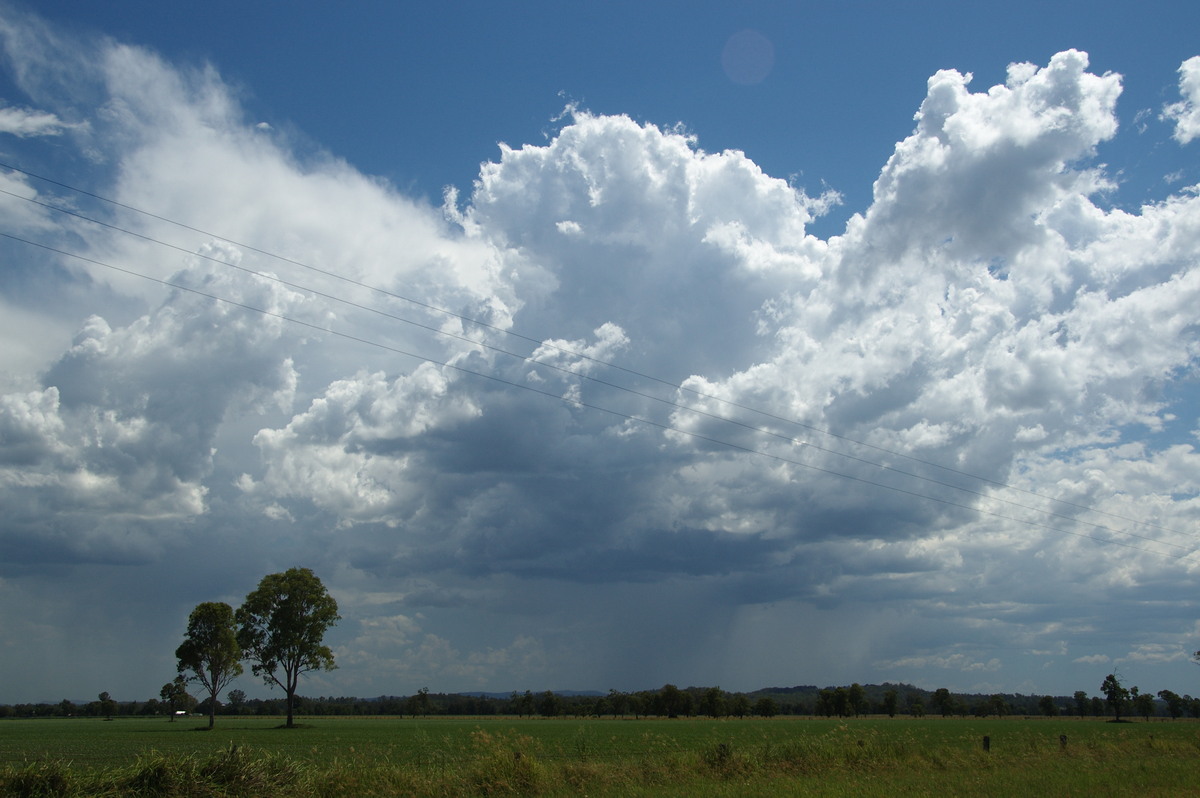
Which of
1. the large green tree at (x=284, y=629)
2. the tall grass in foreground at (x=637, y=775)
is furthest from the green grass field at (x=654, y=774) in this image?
the large green tree at (x=284, y=629)

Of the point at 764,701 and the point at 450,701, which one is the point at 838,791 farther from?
the point at 450,701

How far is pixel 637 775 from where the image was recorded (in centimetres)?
1753

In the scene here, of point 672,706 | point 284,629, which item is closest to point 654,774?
point 284,629

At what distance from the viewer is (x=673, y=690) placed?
132625 mm

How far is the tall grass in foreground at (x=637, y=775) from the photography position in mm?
13734

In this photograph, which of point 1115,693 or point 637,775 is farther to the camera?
point 1115,693

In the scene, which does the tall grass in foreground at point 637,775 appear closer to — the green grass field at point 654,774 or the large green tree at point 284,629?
the green grass field at point 654,774

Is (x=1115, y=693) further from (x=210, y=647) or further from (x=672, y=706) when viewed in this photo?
(x=210, y=647)

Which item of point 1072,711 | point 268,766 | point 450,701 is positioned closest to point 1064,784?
point 268,766

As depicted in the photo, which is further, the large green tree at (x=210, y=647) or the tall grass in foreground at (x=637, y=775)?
the large green tree at (x=210, y=647)

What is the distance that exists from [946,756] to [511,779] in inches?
560

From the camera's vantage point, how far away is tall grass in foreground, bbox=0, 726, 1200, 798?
13.7m

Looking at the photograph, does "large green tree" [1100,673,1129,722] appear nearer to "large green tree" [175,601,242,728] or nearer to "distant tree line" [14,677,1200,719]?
"distant tree line" [14,677,1200,719]

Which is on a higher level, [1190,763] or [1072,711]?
[1190,763]
